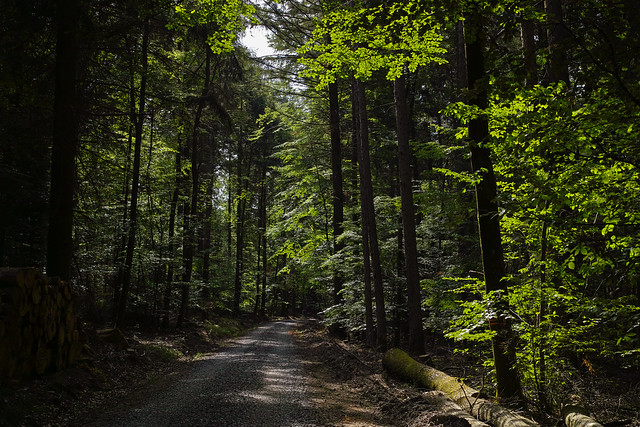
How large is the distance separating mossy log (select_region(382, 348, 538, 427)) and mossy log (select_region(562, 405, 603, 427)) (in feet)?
1.25

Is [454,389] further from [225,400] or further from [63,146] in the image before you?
[63,146]

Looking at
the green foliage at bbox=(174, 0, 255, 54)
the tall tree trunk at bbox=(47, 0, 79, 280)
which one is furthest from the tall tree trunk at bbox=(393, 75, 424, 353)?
the tall tree trunk at bbox=(47, 0, 79, 280)

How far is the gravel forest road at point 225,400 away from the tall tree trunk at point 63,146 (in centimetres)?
371

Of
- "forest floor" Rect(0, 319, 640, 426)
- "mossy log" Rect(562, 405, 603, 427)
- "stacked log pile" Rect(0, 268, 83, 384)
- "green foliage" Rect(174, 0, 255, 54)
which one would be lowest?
"forest floor" Rect(0, 319, 640, 426)

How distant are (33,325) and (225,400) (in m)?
3.56

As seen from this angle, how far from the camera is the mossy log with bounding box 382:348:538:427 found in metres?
5.28

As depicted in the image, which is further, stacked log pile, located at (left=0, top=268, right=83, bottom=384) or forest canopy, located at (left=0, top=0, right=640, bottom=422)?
stacked log pile, located at (left=0, top=268, right=83, bottom=384)

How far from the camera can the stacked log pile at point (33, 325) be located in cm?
651

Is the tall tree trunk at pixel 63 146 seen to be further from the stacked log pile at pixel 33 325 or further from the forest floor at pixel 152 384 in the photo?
the forest floor at pixel 152 384

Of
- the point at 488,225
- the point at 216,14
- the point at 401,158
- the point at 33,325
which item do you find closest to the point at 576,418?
the point at 488,225

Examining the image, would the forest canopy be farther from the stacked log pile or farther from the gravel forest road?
the gravel forest road

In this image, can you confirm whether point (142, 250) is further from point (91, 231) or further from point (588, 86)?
point (588, 86)

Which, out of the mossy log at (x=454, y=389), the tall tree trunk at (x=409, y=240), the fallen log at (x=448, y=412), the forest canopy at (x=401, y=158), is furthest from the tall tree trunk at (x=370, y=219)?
the fallen log at (x=448, y=412)

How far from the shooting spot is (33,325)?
7105mm
